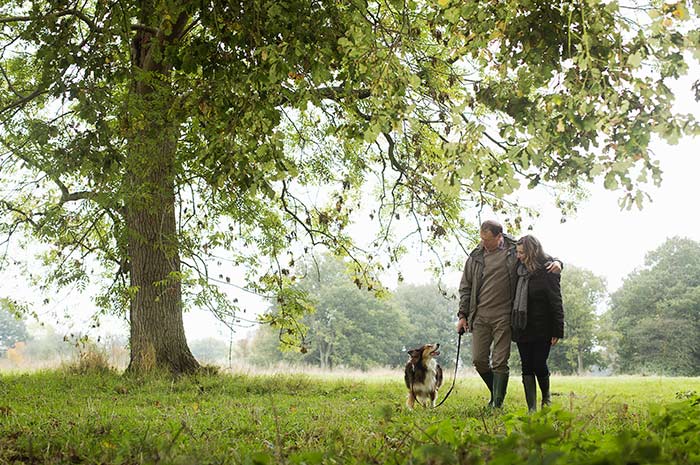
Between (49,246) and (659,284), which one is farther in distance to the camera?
(659,284)

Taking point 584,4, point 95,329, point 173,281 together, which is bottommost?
point 95,329

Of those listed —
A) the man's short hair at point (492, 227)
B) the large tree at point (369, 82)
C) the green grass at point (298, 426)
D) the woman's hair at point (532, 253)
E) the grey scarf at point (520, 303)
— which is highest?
the large tree at point (369, 82)

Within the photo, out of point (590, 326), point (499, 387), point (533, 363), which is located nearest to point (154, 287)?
point (499, 387)

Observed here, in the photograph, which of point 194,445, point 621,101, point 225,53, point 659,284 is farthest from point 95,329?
point 659,284

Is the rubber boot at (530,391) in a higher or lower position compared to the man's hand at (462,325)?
lower

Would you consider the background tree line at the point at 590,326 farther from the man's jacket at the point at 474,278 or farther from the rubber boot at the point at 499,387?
the rubber boot at the point at 499,387

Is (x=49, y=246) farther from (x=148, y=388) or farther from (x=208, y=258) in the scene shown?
(x=148, y=388)

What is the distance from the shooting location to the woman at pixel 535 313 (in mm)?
6988

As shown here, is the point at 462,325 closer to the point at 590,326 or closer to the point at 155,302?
the point at 155,302

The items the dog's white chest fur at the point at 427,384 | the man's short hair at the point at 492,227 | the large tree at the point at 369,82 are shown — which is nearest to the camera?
the large tree at the point at 369,82

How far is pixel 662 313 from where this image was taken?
2122 inches

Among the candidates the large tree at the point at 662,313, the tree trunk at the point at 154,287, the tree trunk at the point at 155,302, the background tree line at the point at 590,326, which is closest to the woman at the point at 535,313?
the tree trunk at the point at 154,287

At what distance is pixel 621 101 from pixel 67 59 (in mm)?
4463

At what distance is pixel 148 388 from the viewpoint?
32.9 feet
